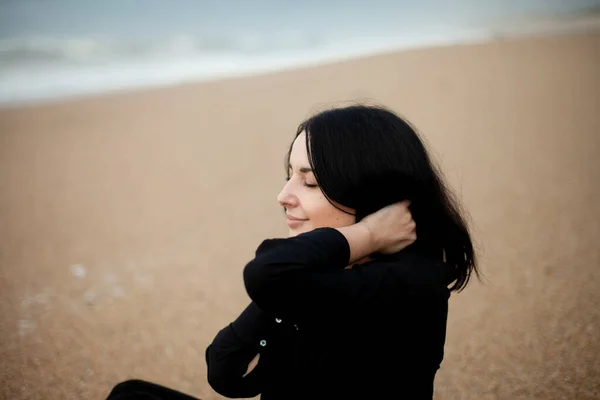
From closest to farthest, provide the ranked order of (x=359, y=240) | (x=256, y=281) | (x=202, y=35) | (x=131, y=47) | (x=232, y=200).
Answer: (x=256, y=281)
(x=359, y=240)
(x=232, y=200)
(x=131, y=47)
(x=202, y=35)

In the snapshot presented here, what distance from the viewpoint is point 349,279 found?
50.0 inches

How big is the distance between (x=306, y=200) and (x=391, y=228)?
0.32 meters

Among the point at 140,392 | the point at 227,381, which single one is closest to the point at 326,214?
the point at 227,381

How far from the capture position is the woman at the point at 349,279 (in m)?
1.25

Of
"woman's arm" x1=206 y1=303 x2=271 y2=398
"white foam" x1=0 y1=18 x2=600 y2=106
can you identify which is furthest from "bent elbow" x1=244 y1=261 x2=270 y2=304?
"white foam" x1=0 y1=18 x2=600 y2=106

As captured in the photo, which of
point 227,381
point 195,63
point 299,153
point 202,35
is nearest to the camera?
point 227,381

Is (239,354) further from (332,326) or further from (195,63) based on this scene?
(195,63)

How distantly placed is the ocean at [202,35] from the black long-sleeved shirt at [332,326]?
14.7 metres

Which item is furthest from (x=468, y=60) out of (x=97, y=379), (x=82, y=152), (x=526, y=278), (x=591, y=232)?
(x=97, y=379)

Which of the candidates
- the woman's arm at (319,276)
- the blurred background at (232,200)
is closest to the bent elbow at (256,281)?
the woman's arm at (319,276)

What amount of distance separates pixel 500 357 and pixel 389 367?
2.61 meters

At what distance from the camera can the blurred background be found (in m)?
3.79

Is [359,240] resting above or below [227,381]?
above

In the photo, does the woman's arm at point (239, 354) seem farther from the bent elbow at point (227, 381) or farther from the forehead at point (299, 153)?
the forehead at point (299, 153)
